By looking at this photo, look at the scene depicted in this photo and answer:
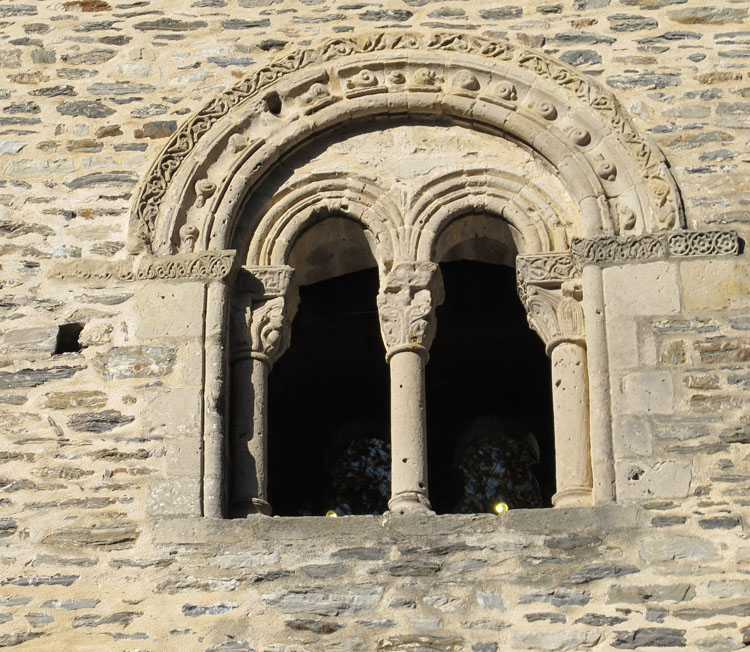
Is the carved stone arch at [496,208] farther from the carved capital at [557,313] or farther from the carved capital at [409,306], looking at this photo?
the carved capital at [557,313]

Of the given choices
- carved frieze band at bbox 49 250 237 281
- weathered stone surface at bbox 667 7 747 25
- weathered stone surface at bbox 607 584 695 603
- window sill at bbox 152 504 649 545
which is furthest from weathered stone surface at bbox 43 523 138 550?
weathered stone surface at bbox 667 7 747 25

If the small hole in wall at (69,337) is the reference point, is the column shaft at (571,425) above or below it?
below

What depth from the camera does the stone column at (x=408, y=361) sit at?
38.8 feet

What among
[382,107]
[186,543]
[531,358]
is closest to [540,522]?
[186,543]

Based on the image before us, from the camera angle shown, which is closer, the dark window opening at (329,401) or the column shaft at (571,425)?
the column shaft at (571,425)

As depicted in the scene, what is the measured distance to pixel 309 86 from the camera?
1290 centimetres

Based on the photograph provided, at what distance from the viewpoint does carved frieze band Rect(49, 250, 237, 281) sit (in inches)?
484

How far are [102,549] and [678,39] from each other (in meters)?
4.36

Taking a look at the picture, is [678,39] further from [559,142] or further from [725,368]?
[725,368]

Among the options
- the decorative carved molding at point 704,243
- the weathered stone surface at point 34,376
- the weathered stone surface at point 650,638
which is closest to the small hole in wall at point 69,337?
the weathered stone surface at point 34,376

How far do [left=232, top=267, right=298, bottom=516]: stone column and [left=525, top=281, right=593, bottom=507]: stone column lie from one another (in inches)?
53.1

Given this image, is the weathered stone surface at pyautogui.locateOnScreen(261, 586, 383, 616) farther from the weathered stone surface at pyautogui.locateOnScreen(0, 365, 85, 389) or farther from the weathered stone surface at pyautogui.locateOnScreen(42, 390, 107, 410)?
the weathered stone surface at pyautogui.locateOnScreen(0, 365, 85, 389)

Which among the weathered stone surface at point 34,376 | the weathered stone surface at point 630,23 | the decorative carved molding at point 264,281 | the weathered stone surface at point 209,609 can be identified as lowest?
the weathered stone surface at point 209,609

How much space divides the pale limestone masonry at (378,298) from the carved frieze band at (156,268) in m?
0.02
